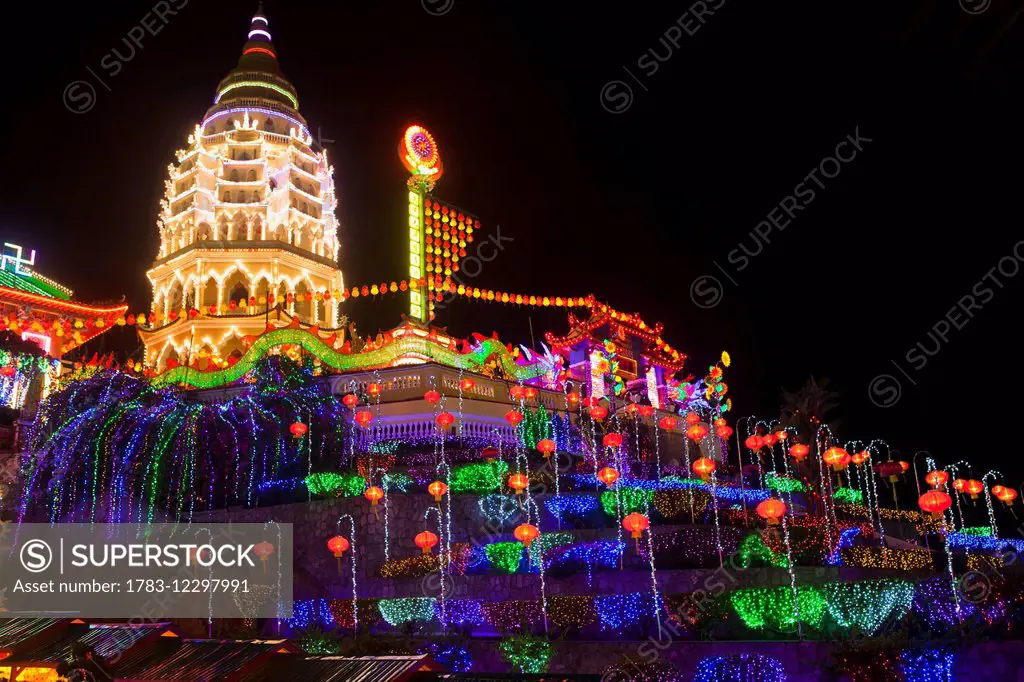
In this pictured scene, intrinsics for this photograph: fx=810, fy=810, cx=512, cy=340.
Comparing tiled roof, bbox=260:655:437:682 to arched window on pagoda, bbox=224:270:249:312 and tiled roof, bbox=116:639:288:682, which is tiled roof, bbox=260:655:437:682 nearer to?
tiled roof, bbox=116:639:288:682

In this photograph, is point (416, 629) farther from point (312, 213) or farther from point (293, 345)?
point (312, 213)

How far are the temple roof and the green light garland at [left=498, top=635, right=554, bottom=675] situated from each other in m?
35.7

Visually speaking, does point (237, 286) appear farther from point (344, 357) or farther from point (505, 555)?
point (505, 555)

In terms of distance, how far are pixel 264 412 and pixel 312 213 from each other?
22.1 meters

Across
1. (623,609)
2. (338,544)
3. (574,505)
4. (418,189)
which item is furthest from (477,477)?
(418,189)

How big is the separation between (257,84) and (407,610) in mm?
34803

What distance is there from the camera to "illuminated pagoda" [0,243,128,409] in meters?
28.4

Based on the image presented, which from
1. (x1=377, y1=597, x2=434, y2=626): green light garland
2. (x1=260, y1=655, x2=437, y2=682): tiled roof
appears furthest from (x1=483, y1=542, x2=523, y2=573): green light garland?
(x1=260, y1=655, x2=437, y2=682): tiled roof

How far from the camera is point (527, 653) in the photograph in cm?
1180

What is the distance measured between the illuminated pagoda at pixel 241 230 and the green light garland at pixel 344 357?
8908mm

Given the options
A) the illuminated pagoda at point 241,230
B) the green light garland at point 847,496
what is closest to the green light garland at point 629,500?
the green light garland at point 847,496

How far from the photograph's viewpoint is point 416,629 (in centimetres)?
1410

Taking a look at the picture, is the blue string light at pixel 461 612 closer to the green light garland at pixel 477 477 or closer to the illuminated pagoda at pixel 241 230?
the green light garland at pixel 477 477

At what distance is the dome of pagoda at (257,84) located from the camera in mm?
41094
